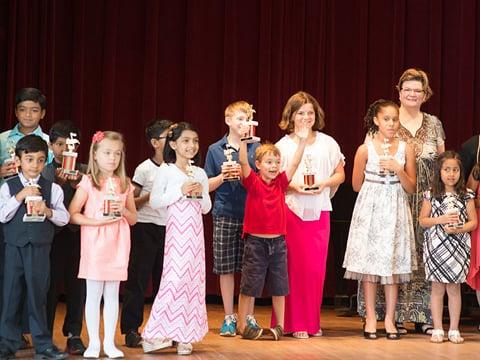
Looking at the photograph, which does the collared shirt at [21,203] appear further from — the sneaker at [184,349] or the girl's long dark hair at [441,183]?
the girl's long dark hair at [441,183]

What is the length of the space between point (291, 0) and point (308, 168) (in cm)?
318

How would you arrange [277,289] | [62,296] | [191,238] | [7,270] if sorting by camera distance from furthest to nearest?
[62,296]
[277,289]
[191,238]
[7,270]

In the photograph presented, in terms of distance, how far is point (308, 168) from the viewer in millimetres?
6316

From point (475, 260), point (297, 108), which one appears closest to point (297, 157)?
point (297, 108)

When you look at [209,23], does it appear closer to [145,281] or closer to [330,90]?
[330,90]

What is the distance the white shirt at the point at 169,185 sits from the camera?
5.68m

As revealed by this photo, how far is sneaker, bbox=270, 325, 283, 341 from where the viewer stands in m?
6.28

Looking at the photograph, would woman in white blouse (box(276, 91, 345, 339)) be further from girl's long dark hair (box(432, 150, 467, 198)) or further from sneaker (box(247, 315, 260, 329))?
girl's long dark hair (box(432, 150, 467, 198))

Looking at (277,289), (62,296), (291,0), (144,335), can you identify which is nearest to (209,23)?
(291,0)

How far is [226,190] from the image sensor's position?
6.54 metres

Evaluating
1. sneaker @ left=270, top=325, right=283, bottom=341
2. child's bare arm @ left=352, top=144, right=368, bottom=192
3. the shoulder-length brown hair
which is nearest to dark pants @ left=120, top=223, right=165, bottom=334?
sneaker @ left=270, top=325, right=283, bottom=341

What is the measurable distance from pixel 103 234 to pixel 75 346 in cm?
70

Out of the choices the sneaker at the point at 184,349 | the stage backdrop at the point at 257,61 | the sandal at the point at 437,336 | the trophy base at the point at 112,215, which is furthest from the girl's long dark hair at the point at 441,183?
the stage backdrop at the point at 257,61

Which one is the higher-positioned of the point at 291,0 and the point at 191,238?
the point at 291,0
